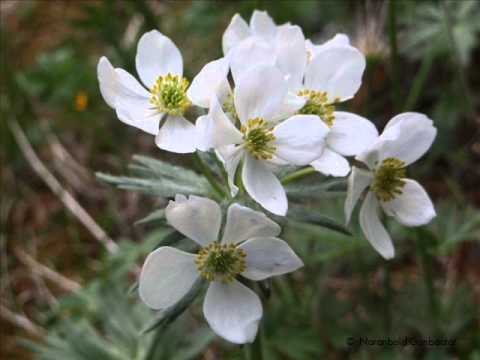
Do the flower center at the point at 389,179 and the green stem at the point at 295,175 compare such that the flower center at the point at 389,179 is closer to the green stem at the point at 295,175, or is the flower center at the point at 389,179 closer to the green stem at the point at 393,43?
the green stem at the point at 295,175

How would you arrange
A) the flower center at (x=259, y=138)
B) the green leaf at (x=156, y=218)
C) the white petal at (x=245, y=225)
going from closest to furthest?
1. the white petal at (x=245, y=225)
2. the flower center at (x=259, y=138)
3. the green leaf at (x=156, y=218)

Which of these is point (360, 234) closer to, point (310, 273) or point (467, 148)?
point (310, 273)

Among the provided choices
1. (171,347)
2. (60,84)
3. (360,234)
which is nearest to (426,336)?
(360,234)

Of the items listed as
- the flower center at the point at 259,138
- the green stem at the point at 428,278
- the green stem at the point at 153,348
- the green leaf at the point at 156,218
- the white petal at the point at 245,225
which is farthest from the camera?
the green stem at the point at 428,278

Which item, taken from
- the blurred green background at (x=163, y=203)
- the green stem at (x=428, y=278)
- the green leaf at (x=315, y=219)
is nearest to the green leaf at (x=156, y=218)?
the blurred green background at (x=163, y=203)

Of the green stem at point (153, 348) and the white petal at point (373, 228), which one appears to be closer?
the white petal at point (373, 228)

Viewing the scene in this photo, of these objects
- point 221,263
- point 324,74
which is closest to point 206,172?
point 221,263
